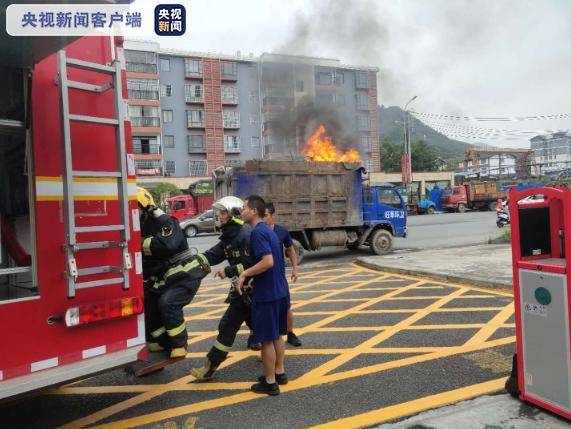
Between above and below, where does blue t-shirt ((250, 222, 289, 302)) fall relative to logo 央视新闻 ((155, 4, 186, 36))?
below

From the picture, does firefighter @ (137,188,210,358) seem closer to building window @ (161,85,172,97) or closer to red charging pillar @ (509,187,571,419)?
red charging pillar @ (509,187,571,419)

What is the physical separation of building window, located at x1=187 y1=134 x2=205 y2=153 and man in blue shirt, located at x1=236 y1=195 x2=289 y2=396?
134 feet

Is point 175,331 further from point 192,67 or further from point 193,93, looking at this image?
point 192,67

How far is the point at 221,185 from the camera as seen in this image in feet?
38.8

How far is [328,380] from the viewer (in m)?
3.98

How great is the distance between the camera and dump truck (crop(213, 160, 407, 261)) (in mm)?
11258

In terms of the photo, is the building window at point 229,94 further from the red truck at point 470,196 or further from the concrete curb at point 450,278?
the concrete curb at point 450,278

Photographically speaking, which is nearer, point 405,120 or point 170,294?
point 170,294

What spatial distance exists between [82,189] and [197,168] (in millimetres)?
41474

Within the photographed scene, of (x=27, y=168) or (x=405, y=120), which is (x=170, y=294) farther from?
(x=405, y=120)

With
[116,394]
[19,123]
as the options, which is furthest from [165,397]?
[19,123]

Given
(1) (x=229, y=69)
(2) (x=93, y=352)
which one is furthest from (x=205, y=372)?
(1) (x=229, y=69)

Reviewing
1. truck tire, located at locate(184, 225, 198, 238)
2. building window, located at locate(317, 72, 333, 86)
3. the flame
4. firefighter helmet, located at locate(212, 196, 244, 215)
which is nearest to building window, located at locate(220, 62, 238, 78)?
building window, located at locate(317, 72, 333, 86)

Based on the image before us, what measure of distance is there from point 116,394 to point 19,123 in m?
2.50
